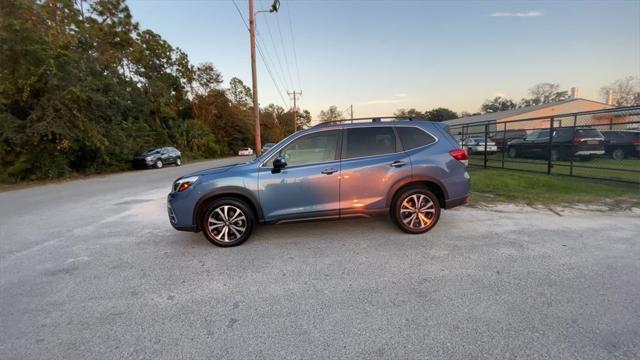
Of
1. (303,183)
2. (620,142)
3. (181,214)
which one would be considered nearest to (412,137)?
(303,183)

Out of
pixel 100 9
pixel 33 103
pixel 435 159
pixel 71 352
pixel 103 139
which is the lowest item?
pixel 71 352

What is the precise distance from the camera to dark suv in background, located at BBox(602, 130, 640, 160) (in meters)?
9.05

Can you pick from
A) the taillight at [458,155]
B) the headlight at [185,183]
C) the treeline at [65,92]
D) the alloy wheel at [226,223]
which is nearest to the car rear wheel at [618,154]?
the taillight at [458,155]

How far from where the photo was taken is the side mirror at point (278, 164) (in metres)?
4.06

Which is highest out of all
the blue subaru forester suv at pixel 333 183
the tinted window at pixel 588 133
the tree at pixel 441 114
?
the tree at pixel 441 114

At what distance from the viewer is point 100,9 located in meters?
22.9

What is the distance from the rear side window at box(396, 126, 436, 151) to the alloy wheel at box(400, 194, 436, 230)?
812 millimetres

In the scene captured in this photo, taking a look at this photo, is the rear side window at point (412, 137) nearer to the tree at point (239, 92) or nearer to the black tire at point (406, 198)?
the black tire at point (406, 198)

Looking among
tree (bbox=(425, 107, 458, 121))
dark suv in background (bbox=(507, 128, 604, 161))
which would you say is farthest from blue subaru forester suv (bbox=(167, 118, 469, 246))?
tree (bbox=(425, 107, 458, 121))

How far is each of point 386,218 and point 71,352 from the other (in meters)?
4.54

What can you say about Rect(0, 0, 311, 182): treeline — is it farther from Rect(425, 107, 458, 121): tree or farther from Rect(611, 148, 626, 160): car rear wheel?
Rect(425, 107, 458, 121): tree

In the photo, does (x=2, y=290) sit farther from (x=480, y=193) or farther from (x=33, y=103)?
(x=33, y=103)

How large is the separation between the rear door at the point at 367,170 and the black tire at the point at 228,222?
1417mm

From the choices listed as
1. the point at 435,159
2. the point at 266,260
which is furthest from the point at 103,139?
the point at 435,159
